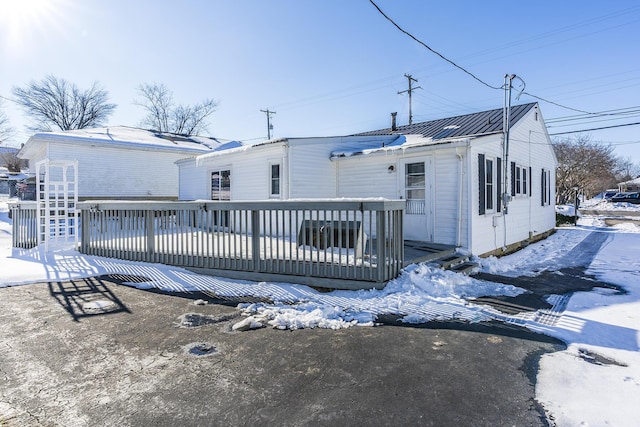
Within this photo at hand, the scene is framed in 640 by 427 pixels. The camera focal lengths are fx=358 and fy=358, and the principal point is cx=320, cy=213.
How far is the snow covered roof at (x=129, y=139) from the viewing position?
16.3 meters

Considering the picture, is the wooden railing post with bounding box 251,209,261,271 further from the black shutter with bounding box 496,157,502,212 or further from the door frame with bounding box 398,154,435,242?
the black shutter with bounding box 496,157,502,212

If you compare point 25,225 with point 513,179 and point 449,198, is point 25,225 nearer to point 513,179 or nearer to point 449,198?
point 449,198

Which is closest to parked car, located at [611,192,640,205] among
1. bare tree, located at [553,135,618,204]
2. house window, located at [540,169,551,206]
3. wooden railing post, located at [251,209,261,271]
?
bare tree, located at [553,135,618,204]

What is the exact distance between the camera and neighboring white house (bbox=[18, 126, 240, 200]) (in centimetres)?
1648

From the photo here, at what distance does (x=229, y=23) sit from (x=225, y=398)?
886cm

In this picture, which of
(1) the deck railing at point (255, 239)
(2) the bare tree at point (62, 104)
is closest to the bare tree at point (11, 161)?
(2) the bare tree at point (62, 104)

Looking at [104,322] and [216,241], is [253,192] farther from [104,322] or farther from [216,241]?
[104,322]

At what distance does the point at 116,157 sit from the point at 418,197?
15.6 metres

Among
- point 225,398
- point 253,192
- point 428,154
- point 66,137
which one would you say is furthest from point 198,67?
point 225,398

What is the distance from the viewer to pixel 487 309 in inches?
175

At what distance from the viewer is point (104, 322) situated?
3.93m

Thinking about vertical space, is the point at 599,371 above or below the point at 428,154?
below

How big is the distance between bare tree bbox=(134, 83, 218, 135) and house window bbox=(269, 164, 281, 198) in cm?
3007

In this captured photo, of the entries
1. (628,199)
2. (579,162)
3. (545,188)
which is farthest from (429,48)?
(628,199)
